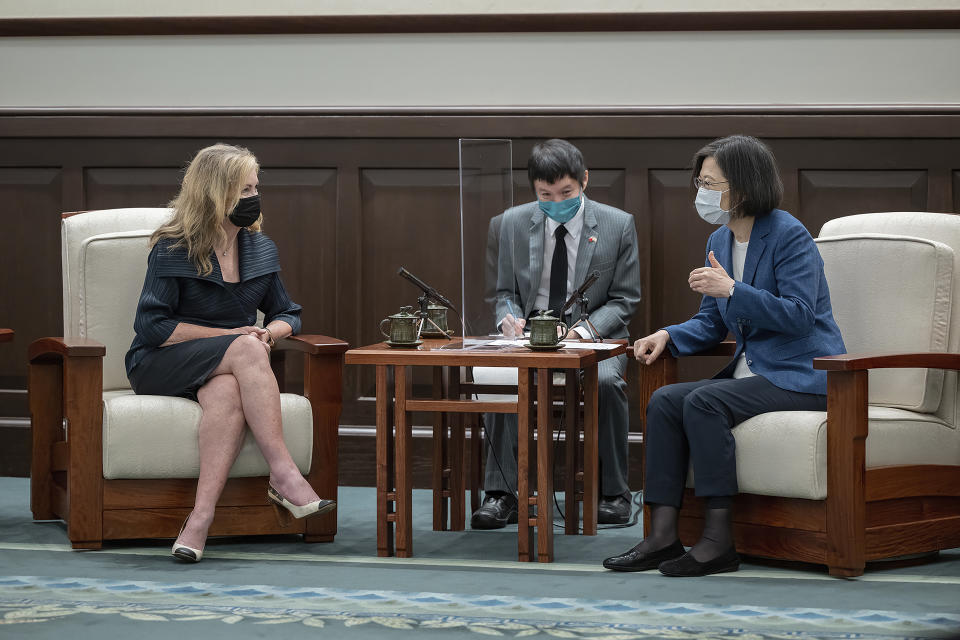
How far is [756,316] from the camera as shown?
3.01m

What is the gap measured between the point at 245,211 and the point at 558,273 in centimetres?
101

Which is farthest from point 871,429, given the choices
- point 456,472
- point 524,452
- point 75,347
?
point 75,347

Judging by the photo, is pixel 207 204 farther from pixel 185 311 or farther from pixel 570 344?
pixel 570 344

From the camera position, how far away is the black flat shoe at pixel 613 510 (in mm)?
3682

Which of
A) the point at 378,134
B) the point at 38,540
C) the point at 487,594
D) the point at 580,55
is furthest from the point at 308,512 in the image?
the point at 580,55

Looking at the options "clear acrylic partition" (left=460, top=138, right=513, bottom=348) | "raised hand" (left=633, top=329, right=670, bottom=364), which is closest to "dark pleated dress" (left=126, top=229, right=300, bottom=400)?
"clear acrylic partition" (left=460, top=138, right=513, bottom=348)

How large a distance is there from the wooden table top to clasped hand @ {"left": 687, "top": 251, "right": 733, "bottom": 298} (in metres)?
0.33

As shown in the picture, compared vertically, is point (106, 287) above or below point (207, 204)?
below

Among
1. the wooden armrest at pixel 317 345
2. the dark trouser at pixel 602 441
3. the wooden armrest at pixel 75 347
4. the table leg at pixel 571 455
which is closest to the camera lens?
the wooden armrest at pixel 75 347

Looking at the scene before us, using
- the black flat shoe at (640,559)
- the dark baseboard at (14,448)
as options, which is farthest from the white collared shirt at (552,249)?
the dark baseboard at (14,448)

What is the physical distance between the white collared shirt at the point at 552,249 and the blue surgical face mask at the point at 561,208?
86mm

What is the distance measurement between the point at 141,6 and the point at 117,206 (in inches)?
30.5

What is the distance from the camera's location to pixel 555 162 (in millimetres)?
3459

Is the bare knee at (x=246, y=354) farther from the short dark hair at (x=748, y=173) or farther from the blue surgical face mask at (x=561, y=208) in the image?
the short dark hair at (x=748, y=173)
